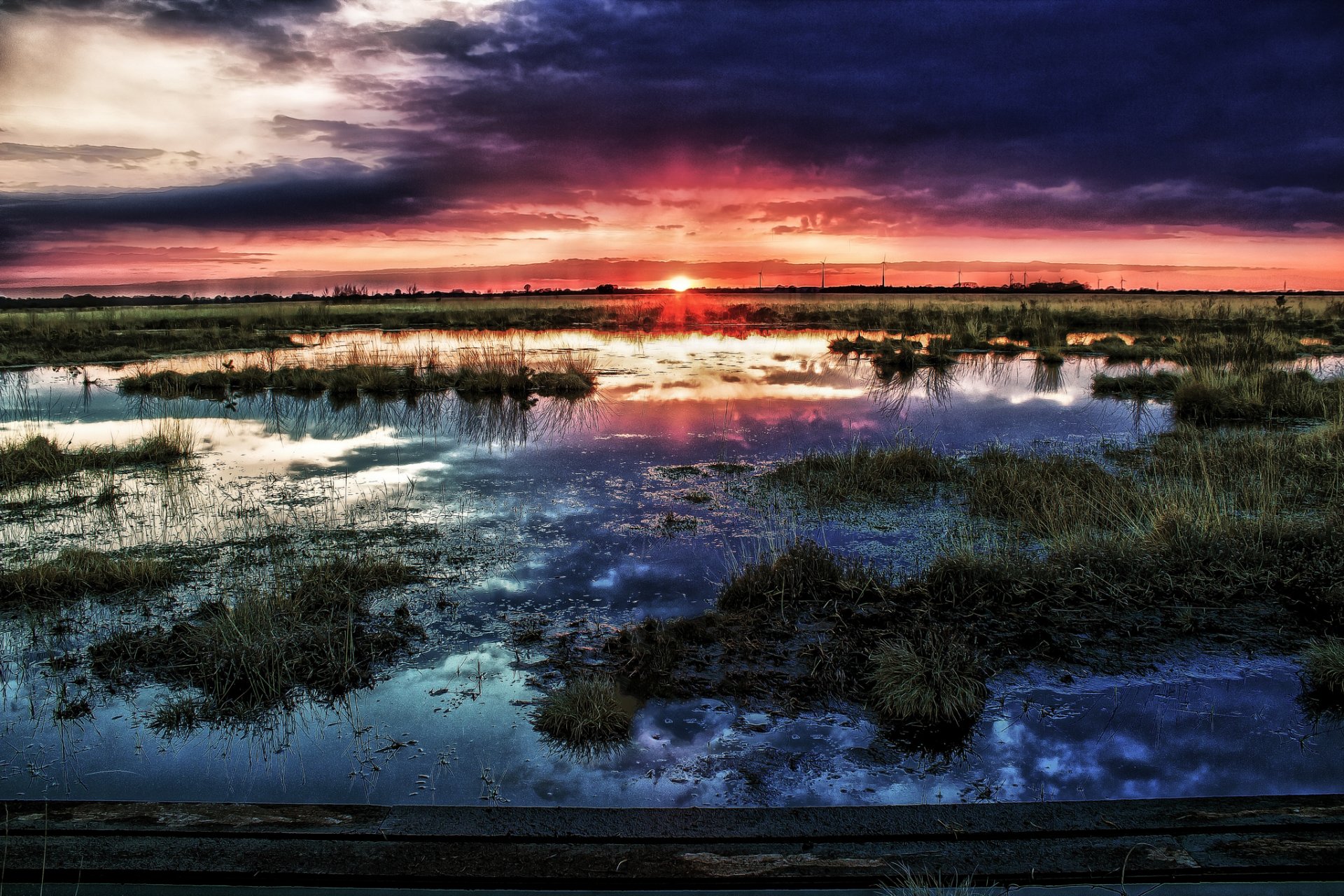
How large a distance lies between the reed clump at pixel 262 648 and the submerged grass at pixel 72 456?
669cm

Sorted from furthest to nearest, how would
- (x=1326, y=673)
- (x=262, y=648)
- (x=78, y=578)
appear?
(x=78, y=578) < (x=262, y=648) < (x=1326, y=673)

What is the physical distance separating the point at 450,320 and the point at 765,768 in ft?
142

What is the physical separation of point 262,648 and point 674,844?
330 centimetres

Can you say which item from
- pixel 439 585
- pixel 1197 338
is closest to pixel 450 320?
pixel 1197 338

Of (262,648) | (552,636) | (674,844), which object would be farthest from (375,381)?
(674,844)

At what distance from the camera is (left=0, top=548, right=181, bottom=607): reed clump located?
20.8ft

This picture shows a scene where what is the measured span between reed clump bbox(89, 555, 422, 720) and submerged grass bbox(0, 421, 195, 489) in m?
6.69

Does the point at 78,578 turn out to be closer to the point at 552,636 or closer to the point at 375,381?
the point at 552,636

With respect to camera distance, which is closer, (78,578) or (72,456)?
(78,578)

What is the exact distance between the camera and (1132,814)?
351 cm

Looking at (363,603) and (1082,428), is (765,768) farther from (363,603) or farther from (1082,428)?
(1082,428)

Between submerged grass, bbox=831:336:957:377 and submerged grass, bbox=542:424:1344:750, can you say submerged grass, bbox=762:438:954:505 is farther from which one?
submerged grass, bbox=831:336:957:377

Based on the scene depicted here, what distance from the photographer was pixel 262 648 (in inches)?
203

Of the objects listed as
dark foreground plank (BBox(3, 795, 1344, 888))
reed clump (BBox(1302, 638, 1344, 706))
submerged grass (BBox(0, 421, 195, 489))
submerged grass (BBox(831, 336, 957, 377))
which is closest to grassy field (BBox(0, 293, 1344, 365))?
submerged grass (BBox(831, 336, 957, 377))
